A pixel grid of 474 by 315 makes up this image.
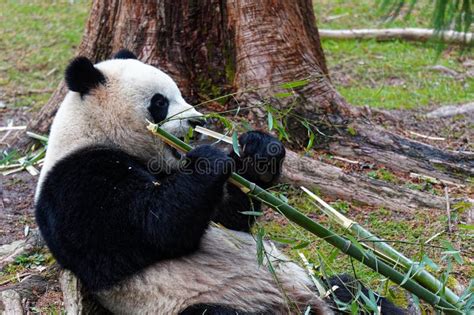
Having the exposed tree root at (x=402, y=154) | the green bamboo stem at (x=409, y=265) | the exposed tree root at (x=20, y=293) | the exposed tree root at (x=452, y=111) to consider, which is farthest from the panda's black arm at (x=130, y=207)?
the exposed tree root at (x=452, y=111)

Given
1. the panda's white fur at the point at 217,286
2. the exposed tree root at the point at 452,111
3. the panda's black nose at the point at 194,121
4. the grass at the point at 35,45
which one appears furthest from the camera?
the grass at the point at 35,45

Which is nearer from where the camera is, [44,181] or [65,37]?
[44,181]

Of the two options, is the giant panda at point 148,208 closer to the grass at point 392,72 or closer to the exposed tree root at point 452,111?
the exposed tree root at point 452,111

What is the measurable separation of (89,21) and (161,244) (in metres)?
3.19

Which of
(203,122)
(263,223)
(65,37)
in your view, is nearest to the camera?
(203,122)

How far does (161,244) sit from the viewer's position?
4.06 m

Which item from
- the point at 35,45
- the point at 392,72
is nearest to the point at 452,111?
the point at 392,72

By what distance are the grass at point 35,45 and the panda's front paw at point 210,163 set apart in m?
4.91

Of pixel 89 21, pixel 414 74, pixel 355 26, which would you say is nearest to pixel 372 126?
pixel 89 21

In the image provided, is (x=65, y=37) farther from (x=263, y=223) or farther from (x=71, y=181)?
(x=71, y=181)

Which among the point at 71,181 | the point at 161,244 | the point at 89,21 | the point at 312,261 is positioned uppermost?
the point at 89,21

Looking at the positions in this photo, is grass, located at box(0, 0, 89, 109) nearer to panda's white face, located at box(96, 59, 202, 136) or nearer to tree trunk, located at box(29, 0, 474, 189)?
tree trunk, located at box(29, 0, 474, 189)

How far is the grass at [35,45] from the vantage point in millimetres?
9094

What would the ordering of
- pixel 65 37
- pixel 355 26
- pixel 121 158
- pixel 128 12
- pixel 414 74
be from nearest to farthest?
pixel 121 158 → pixel 128 12 → pixel 414 74 → pixel 65 37 → pixel 355 26
